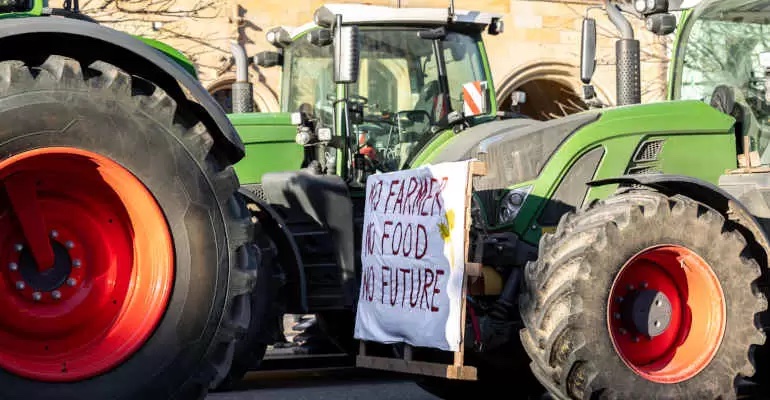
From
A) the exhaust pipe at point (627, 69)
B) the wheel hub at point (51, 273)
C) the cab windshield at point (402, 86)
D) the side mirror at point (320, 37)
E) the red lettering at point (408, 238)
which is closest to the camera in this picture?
the wheel hub at point (51, 273)

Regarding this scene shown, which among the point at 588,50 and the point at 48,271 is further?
the point at 588,50

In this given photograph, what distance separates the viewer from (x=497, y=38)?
22844mm

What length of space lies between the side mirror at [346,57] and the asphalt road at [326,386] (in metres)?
2.14

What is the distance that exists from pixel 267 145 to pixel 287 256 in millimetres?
1366

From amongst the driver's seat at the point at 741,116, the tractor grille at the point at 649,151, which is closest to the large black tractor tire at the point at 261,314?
the tractor grille at the point at 649,151

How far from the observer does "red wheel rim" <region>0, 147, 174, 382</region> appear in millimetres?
4668

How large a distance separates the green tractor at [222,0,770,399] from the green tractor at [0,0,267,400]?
2389mm

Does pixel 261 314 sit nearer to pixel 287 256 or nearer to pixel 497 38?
pixel 287 256

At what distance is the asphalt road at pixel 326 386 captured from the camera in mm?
8701

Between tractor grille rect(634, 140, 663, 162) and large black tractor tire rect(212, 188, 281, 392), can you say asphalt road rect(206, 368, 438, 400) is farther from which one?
tractor grille rect(634, 140, 663, 162)

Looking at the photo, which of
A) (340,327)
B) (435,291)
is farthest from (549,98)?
(435,291)

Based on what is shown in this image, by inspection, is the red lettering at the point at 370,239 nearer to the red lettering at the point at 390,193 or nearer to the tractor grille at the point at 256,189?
the red lettering at the point at 390,193

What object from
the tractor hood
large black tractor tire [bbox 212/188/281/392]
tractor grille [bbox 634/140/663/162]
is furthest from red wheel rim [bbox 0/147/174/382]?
tractor grille [bbox 634/140/663/162]

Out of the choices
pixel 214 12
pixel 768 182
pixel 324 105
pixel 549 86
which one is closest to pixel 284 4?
pixel 214 12
